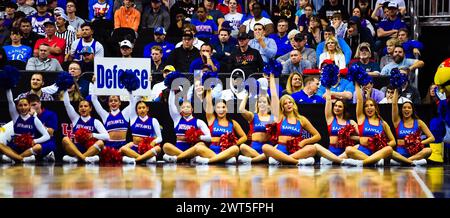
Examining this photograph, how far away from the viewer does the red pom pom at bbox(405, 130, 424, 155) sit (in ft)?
53.0

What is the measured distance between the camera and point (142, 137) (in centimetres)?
1639

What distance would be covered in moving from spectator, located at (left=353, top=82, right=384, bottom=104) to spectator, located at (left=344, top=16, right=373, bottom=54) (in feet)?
7.43

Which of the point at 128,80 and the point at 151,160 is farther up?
the point at 128,80

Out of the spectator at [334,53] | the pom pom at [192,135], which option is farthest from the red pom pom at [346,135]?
the pom pom at [192,135]

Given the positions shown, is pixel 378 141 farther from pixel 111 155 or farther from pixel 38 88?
pixel 38 88

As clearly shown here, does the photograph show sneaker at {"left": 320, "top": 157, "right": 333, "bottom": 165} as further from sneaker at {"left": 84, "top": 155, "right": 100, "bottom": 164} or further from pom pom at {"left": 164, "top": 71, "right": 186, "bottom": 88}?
sneaker at {"left": 84, "top": 155, "right": 100, "bottom": 164}

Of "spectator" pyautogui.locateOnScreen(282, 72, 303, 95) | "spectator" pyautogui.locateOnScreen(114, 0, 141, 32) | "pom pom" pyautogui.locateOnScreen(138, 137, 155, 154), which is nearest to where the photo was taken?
"pom pom" pyautogui.locateOnScreen(138, 137, 155, 154)

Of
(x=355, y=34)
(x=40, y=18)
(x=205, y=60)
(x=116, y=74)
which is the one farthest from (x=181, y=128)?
(x=40, y=18)

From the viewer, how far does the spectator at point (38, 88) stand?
16766 mm

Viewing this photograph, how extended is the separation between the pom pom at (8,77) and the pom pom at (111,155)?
69.1 inches

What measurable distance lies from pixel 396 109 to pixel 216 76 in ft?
9.42

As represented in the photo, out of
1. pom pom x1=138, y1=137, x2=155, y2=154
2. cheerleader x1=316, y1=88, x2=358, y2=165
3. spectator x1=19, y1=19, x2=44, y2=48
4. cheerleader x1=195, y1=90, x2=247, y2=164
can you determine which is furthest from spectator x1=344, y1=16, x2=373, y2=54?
spectator x1=19, y1=19, x2=44, y2=48

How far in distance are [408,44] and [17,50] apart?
691 centimetres
